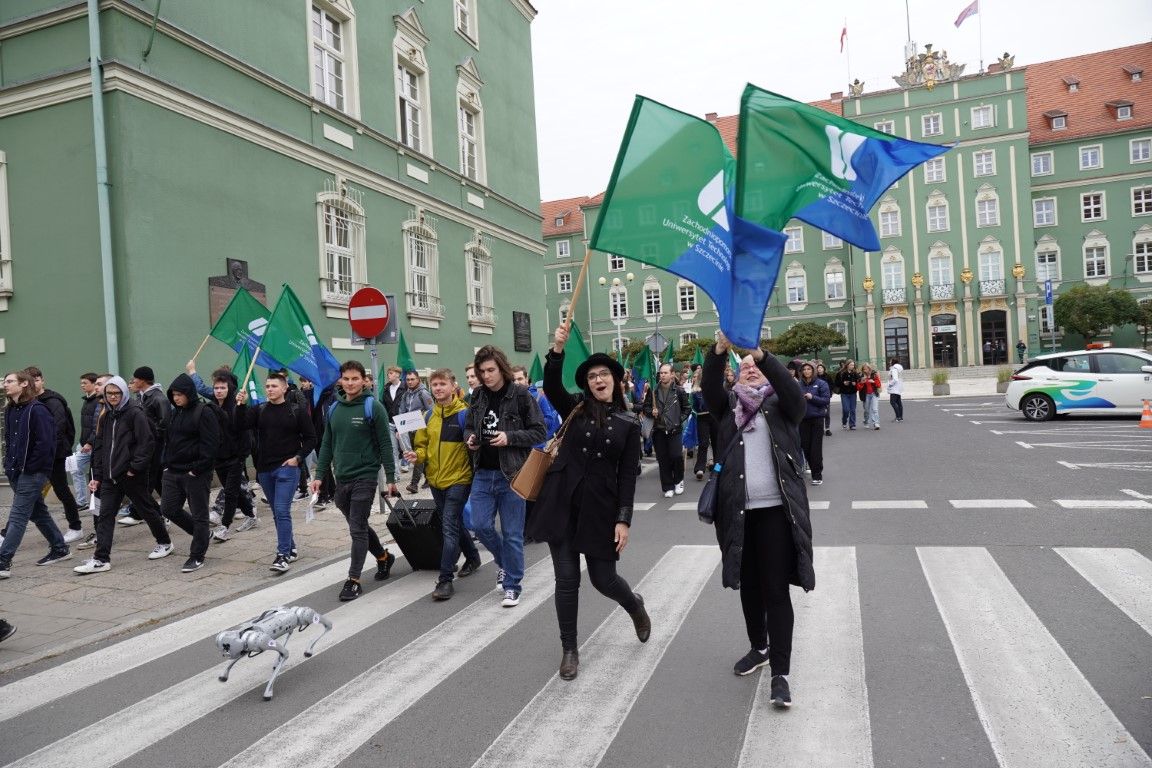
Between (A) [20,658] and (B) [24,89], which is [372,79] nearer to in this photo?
(B) [24,89]

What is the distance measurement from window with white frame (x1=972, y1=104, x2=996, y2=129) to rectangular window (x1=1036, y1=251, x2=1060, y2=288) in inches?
403

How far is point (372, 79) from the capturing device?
62.0 feet

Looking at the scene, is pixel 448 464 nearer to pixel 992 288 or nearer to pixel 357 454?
pixel 357 454

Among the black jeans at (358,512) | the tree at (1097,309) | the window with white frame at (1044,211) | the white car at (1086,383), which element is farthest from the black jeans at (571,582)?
the window with white frame at (1044,211)

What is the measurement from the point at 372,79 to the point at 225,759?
709 inches

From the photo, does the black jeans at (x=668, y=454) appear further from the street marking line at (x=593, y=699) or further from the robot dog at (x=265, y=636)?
the robot dog at (x=265, y=636)

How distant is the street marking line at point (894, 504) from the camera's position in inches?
369

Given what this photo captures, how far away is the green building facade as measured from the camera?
12.7 meters

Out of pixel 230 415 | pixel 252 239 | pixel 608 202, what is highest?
pixel 252 239

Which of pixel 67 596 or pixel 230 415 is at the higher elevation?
pixel 230 415

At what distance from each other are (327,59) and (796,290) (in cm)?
5029

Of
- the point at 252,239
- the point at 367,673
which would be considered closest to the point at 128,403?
the point at 367,673

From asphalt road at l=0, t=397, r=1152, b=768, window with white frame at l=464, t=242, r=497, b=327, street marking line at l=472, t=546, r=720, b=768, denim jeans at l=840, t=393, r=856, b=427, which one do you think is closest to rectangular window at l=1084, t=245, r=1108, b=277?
denim jeans at l=840, t=393, r=856, b=427

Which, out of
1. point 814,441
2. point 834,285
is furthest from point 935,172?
point 814,441
